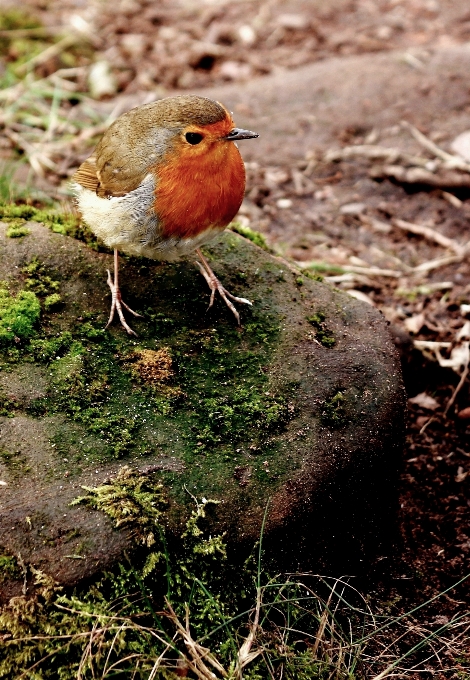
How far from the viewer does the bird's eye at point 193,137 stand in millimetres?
3230

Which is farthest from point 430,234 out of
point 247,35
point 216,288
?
point 247,35

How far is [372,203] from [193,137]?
286 cm

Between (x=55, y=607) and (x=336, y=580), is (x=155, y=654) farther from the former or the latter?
(x=336, y=580)

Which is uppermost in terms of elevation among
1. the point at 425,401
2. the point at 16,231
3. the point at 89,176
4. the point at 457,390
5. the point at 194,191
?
the point at 194,191

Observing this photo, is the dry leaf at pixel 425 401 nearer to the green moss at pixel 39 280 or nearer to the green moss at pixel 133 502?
the green moss at pixel 133 502

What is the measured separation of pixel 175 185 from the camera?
3227 millimetres

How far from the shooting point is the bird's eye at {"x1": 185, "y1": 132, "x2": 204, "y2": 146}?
3230 millimetres

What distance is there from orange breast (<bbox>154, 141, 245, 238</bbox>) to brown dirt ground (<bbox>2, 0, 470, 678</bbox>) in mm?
1566

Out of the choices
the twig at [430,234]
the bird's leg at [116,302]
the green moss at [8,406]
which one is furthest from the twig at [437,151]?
the green moss at [8,406]

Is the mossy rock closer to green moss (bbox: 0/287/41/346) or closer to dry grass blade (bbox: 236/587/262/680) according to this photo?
green moss (bbox: 0/287/41/346)

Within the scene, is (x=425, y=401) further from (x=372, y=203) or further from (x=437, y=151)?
(x=437, y=151)

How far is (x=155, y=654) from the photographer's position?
8.18 ft

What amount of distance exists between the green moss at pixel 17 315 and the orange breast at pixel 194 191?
676 mm

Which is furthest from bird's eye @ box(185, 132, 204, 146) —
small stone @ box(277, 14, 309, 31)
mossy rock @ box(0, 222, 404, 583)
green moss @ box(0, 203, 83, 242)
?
small stone @ box(277, 14, 309, 31)
